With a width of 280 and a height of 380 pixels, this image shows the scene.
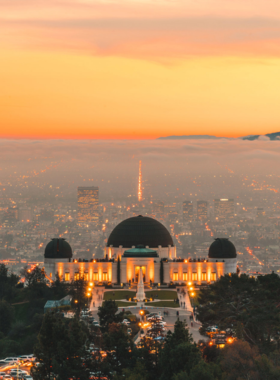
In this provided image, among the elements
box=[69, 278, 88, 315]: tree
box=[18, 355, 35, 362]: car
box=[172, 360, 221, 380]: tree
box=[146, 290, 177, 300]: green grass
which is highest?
box=[172, 360, 221, 380]: tree

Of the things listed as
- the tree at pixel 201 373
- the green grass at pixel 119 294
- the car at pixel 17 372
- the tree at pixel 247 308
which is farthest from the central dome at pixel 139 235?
the tree at pixel 201 373

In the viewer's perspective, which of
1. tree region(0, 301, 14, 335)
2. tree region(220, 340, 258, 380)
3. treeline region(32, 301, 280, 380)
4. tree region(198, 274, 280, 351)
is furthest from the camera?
tree region(0, 301, 14, 335)

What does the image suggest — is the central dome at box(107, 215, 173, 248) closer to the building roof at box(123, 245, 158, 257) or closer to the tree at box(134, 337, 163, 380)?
the building roof at box(123, 245, 158, 257)

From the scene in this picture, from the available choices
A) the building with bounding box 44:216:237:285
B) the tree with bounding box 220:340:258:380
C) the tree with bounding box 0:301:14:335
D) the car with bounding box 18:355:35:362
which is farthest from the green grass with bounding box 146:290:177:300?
the tree with bounding box 220:340:258:380

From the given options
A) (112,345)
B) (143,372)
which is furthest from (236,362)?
(112,345)

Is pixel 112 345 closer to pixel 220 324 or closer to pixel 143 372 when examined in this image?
pixel 143 372

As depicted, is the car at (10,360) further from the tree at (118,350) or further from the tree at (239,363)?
the tree at (239,363)

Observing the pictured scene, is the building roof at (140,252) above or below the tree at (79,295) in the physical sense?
above

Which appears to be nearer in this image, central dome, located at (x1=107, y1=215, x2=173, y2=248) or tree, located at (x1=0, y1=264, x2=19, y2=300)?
tree, located at (x1=0, y1=264, x2=19, y2=300)
